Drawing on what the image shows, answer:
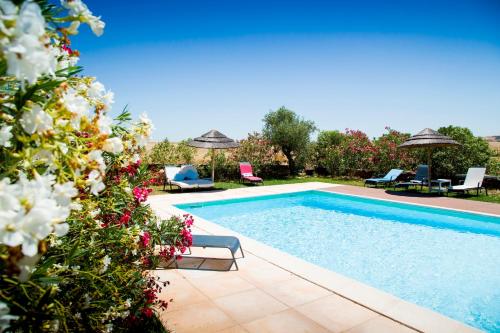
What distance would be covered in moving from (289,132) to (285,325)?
52.2ft

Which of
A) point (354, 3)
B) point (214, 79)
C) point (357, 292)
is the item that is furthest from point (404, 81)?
point (357, 292)

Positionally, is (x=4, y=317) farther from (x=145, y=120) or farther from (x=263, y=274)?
(x=263, y=274)

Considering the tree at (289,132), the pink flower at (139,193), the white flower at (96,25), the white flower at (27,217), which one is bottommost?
the pink flower at (139,193)

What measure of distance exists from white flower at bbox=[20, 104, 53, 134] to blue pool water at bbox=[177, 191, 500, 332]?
5.71 m

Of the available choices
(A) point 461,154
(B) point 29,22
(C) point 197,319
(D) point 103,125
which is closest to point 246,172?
(A) point 461,154

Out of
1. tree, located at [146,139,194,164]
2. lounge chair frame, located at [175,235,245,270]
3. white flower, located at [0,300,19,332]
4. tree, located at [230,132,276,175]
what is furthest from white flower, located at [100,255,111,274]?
tree, located at [230,132,276,175]

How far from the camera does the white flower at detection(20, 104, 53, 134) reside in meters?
0.91

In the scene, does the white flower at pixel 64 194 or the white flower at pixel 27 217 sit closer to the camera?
the white flower at pixel 27 217

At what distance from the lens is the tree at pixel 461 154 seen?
14.3 meters

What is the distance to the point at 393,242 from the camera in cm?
802

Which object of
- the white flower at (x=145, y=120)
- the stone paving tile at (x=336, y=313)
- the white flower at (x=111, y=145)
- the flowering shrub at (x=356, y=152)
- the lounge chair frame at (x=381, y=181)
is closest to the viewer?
the white flower at (x=111, y=145)

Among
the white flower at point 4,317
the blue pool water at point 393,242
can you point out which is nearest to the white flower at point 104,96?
the white flower at point 4,317

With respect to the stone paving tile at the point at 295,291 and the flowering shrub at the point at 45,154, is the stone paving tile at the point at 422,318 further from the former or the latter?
the flowering shrub at the point at 45,154

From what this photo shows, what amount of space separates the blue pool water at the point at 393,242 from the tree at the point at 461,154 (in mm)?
5757
